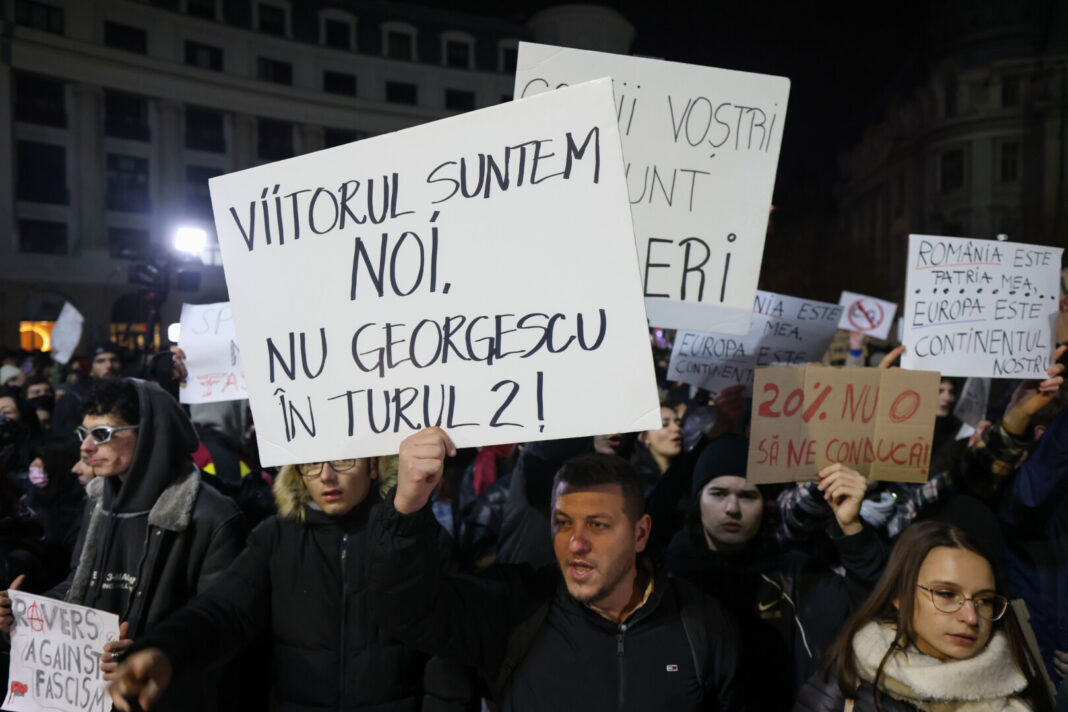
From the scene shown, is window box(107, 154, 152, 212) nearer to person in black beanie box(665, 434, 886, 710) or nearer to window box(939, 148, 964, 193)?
window box(939, 148, 964, 193)

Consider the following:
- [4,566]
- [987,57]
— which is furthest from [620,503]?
[987,57]

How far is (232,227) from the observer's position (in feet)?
6.17

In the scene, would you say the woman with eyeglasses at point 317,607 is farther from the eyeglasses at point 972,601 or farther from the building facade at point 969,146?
the building facade at point 969,146

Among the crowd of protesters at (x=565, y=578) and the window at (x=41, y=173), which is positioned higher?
the window at (x=41, y=173)

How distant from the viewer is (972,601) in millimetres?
1800

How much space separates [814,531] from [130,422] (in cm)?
224

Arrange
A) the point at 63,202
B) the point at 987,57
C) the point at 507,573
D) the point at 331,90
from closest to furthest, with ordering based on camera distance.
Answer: the point at 507,573 < the point at 987,57 < the point at 63,202 < the point at 331,90

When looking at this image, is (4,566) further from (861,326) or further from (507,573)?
(861,326)

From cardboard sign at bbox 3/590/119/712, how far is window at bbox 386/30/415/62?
1332 inches

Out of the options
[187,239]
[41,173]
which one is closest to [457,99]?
[41,173]

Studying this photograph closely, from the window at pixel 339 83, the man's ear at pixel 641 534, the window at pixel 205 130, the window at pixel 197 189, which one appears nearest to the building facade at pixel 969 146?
the man's ear at pixel 641 534

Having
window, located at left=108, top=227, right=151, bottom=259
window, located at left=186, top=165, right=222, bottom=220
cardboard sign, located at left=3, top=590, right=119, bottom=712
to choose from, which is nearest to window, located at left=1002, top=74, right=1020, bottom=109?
cardboard sign, located at left=3, top=590, right=119, bottom=712

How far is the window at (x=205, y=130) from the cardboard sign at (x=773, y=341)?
98.4 ft

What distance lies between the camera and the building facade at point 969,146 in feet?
63.5
